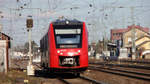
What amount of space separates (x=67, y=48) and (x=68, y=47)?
98 mm

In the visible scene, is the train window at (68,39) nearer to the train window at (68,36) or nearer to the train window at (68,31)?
the train window at (68,36)

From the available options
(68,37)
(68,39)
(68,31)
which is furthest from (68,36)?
(68,31)

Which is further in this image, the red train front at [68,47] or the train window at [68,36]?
the train window at [68,36]

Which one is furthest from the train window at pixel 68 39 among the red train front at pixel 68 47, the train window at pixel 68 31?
the train window at pixel 68 31

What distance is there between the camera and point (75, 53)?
18.2 m

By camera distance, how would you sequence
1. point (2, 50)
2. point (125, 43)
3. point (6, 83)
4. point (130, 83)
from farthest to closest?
point (125, 43) → point (2, 50) → point (130, 83) → point (6, 83)

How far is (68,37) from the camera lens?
18750 millimetres

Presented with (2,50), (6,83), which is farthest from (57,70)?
(2,50)

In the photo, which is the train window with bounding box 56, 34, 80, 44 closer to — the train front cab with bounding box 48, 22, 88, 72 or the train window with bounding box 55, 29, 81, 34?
the train front cab with bounding box 48, 22, 88, 72

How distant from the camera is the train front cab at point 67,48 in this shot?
18.2 meters

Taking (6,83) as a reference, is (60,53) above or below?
above

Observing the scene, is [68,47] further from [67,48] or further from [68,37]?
[68,37]

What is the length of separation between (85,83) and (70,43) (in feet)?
11.0

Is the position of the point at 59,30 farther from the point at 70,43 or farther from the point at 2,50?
the point at 2,50
